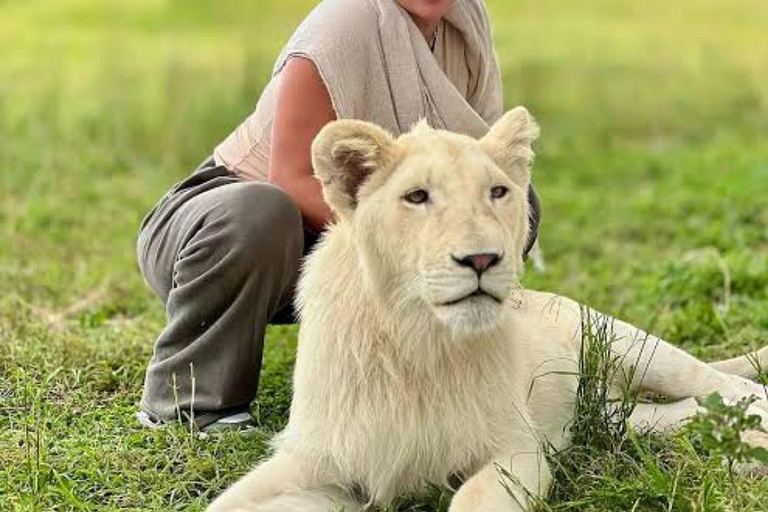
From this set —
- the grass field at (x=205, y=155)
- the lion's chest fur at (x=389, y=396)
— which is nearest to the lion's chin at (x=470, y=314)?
the lion's chest fur at (x=389, y=396)

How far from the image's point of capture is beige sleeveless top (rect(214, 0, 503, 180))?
3.98 metres

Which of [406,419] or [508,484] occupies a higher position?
[406,419]

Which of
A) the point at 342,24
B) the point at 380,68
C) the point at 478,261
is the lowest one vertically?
the point at 478,261

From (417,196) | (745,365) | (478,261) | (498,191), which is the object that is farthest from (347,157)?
(745,365)

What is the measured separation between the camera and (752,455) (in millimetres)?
3012

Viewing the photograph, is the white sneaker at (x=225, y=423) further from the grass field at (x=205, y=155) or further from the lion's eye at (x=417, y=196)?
the lion's eye at (x=417, y=196)

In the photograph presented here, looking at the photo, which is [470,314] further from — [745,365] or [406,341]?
[745,365]

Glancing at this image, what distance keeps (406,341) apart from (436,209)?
0.37 meters

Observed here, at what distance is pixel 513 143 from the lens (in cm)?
342

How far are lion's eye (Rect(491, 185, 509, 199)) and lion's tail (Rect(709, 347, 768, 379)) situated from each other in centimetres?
138

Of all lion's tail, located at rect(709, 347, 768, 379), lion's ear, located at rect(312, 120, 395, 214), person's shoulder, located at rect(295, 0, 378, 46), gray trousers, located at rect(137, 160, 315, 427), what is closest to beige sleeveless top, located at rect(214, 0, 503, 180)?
person's shoulder, located at rect(295, 0, 378, 46)

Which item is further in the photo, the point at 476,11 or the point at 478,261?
the point at 476,11

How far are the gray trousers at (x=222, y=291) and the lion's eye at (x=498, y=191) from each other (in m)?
0.87

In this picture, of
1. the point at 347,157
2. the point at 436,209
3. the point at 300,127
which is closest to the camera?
the point at 436,209
